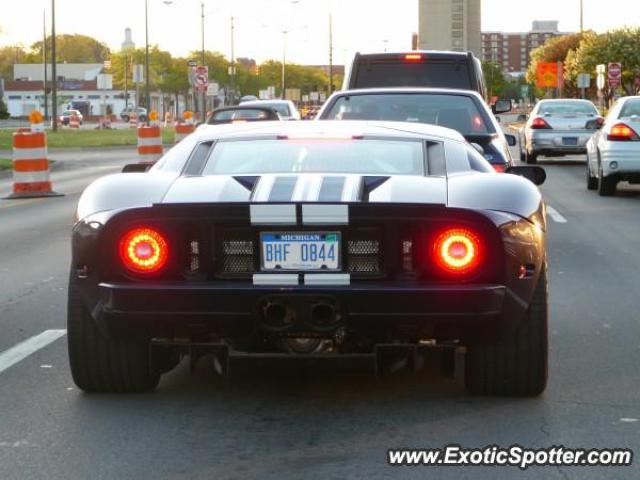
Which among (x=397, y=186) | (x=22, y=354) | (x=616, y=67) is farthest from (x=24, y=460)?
(x=616, y=67)

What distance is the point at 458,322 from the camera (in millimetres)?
5520

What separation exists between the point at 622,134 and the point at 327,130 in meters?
13.2

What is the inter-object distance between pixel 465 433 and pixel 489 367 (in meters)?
0.59

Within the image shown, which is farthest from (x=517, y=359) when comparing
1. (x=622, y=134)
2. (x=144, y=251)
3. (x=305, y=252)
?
(x=622, y=134)

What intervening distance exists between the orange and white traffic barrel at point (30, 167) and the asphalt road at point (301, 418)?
1260cm

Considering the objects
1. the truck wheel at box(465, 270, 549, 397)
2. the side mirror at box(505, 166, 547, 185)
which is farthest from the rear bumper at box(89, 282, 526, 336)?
the side mirror at box(505, 166, 547, 185)

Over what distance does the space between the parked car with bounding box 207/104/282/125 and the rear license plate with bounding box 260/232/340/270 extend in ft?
77.6

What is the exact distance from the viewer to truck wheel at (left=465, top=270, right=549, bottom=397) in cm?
584

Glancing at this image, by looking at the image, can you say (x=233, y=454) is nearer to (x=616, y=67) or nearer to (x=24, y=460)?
(x=24, y=460)

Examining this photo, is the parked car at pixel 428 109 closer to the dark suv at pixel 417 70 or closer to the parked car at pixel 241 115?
the dark suv at pixel 417 70

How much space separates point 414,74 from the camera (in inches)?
818

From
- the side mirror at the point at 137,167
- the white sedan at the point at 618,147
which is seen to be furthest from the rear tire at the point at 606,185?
the side mirror at the point at 137,167

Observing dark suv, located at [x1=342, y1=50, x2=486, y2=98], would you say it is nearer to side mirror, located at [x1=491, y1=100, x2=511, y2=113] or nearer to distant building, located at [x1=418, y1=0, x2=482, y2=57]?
side mirror, located at [x1=491, y1=100, x2=511, y2=113]

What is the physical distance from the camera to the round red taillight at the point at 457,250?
18.3ft
